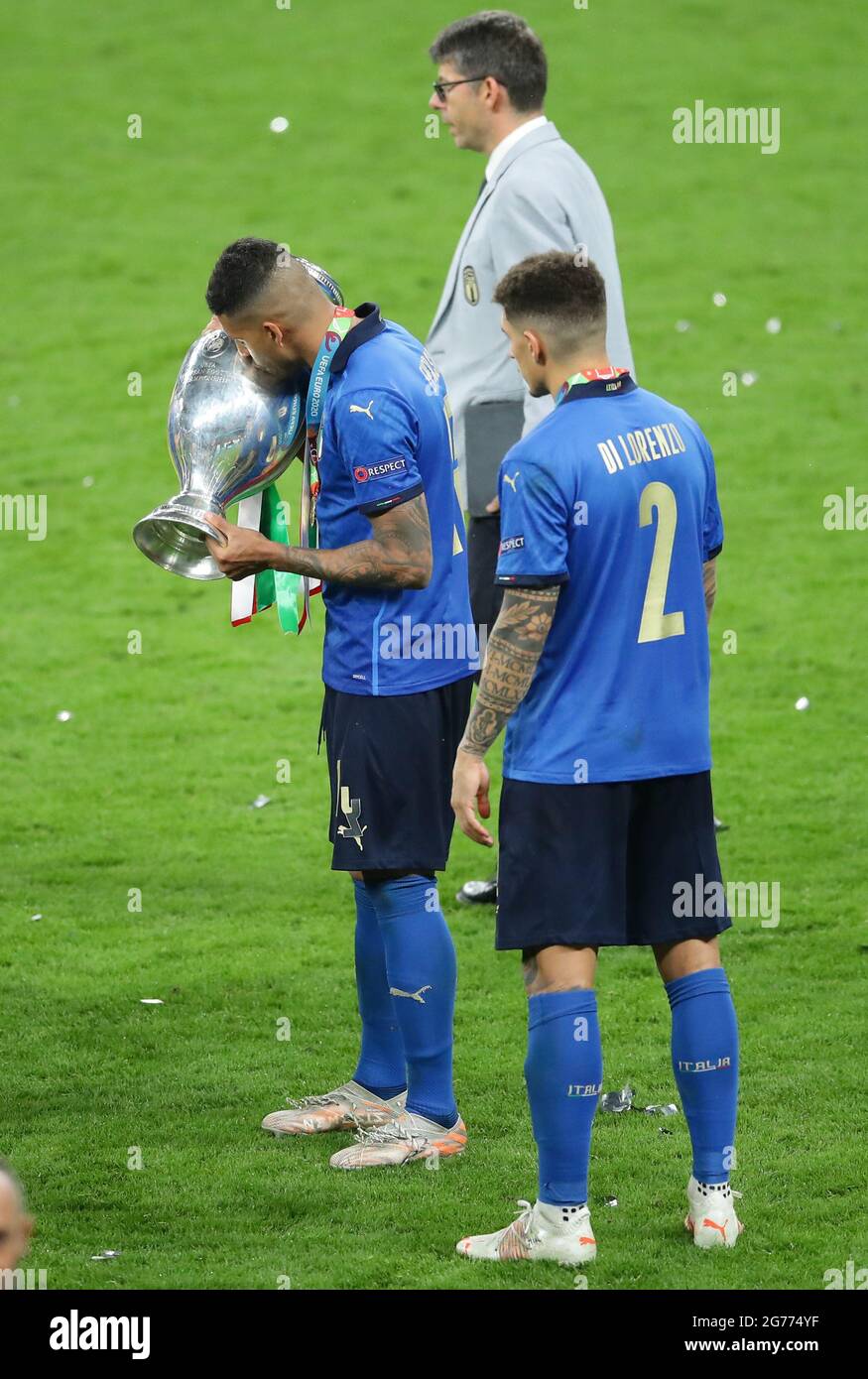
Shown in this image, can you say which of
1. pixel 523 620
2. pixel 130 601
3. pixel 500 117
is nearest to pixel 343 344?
pixel 523 620

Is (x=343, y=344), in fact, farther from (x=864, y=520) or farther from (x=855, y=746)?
(x=864, y=520)

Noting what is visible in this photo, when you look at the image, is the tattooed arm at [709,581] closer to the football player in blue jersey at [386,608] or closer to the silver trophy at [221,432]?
the football player in blue jersey at [386,608]

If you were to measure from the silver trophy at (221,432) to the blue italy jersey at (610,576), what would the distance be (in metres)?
0.96

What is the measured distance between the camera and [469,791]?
4.32m

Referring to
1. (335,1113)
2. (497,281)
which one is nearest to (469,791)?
(335,1113)

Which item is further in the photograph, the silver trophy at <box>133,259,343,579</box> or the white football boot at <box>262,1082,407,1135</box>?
the white football boot at <box>262,1082,407,1135</box>

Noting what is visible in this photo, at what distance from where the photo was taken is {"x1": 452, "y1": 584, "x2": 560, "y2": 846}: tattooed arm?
A: 13.6 ft

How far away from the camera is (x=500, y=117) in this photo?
6.34 metres

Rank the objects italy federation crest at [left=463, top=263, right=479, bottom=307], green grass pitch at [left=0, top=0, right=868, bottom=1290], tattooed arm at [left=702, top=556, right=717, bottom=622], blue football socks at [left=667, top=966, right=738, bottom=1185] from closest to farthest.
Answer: blue football socks at [left=667, top=966, right=738, bottom=1185], tattooed arm at [left=702, top=556, right=717, bottom=622], green grass pitch at [left=0, top=0, right=868, bottom=1290], italy federation crest at [left=463, top=263, right=479, bottom=307]

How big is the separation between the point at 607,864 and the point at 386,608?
1003 millimetres

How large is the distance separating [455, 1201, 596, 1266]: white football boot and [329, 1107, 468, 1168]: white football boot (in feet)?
2.05
